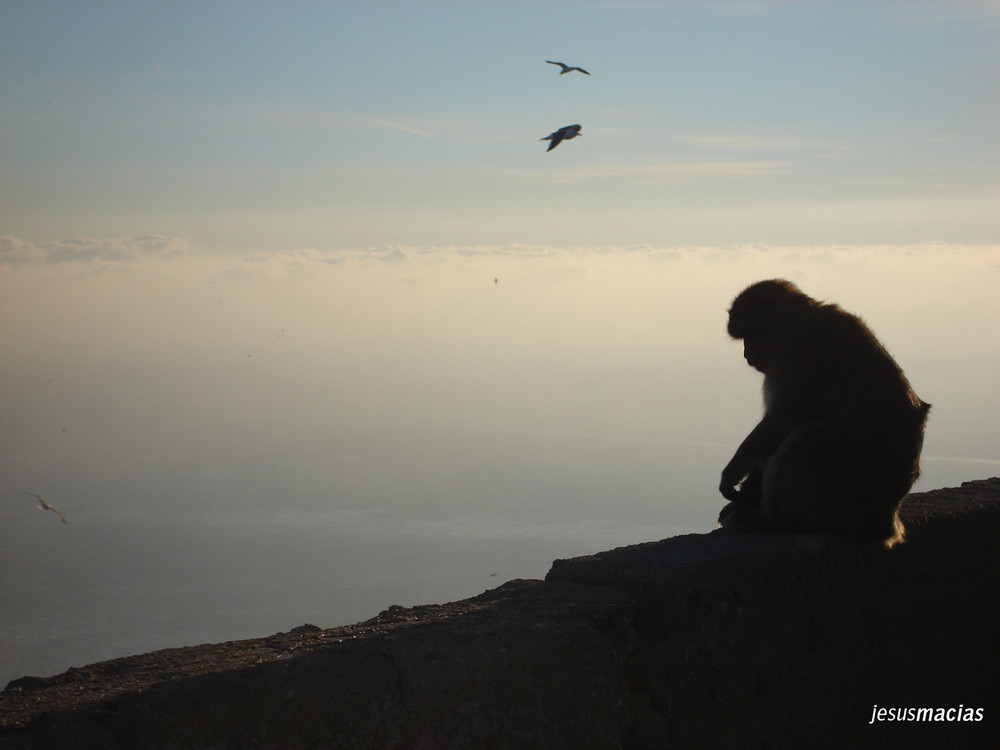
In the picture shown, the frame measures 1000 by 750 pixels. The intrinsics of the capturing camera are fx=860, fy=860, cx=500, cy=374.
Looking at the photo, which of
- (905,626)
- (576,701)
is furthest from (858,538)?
(576,701)

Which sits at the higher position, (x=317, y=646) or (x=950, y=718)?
(x=317, y=646)

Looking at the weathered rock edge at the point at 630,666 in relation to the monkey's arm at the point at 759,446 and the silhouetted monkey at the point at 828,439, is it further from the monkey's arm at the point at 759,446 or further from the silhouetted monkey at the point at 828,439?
the monkey's arm at the point at 759,446

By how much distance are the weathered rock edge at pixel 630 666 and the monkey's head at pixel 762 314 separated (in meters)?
1.21

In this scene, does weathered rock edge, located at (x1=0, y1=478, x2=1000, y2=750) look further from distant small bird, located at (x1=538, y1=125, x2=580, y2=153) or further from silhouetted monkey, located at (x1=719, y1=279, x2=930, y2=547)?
distant small bird, located at (x1=538, y1=125, x2=580, y2=153)

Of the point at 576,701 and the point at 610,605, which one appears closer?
the point at 576,701

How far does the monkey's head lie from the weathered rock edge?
47.6 inches

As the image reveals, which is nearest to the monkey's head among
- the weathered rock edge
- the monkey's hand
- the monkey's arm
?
the monkey's arm

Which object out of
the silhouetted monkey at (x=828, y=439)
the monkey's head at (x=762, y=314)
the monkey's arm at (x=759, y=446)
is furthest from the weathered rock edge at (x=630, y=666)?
the monkey's head at (x=762, y=314)

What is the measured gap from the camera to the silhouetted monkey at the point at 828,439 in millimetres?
3221

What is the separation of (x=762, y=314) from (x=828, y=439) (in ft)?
3.71

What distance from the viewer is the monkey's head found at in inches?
173

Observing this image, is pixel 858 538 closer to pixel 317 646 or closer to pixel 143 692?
pixel 317 646

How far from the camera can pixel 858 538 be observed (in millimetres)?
3002

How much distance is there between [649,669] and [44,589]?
13722 centimetres
